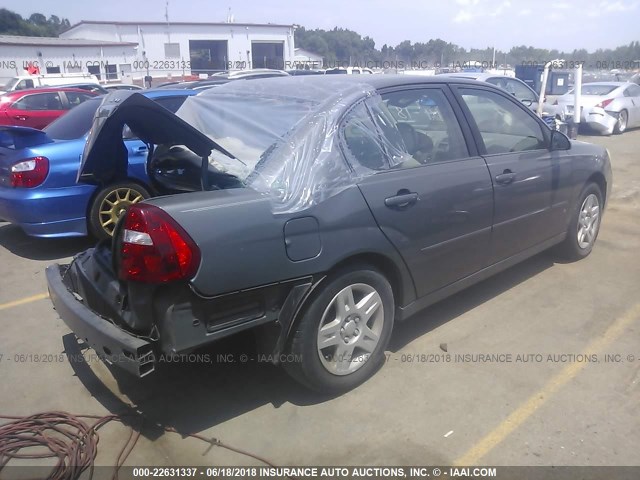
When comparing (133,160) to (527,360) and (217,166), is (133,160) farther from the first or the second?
(527,360)

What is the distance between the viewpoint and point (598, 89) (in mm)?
15367

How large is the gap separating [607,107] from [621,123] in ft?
2.37

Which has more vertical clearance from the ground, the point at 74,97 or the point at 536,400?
the point at 74,97

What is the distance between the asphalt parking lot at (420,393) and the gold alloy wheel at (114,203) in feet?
3.62

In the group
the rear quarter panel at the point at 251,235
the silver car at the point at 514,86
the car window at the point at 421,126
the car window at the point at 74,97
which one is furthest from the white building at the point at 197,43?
the rear quarter panel at the point at 251,235

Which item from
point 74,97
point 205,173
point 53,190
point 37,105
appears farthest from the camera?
point 74,97

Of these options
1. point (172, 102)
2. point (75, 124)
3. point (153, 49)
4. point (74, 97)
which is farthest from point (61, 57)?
point (75, 124)

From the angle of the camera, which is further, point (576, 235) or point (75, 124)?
point (75, 124)

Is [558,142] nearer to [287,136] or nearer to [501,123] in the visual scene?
[501,123]

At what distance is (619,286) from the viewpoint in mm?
4648

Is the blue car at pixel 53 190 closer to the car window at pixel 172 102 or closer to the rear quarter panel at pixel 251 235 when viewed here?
the car window at pixel 172 102

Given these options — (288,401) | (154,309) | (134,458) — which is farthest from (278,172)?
(134,458)

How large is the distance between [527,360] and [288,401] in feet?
5.06

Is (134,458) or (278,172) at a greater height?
(278,172)
